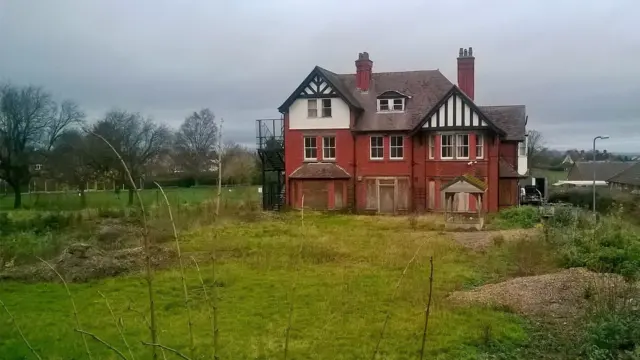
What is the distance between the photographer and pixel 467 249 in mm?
17500

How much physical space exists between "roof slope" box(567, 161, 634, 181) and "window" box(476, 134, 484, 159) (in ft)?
A: 154

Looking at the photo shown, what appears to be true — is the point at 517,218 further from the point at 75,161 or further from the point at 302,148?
the point at 75,161

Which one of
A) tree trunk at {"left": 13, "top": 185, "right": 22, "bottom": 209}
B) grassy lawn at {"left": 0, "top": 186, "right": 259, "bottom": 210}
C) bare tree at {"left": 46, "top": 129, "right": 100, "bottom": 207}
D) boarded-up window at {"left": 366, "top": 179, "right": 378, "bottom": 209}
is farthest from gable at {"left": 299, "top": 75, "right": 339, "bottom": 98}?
tree trunk at {"left": 13, "top": 185, "right": 22, "bottom": 209}

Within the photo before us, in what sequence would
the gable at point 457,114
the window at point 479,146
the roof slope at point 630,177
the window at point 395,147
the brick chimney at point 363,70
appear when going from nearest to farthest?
the gable at point 457,114
the window at point 479,146
the window at point 395,147
the brick chimney at point 363,70
the roof slope at point 630,177

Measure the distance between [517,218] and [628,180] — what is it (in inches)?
1579

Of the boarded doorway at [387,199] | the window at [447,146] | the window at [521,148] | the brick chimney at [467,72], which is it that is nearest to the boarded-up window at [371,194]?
the boarded doorway at [387,199]

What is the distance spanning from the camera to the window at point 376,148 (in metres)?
32.0

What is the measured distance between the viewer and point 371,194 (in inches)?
1265

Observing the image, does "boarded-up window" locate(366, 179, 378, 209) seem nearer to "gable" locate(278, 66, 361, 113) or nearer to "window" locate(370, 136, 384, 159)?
"window" locate(370, 136, 384, 159)

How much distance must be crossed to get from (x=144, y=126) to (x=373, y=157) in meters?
28.8

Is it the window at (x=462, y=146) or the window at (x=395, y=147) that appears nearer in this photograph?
the window at (x=462, y=146)

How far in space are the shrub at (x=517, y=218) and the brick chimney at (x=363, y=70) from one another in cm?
1191

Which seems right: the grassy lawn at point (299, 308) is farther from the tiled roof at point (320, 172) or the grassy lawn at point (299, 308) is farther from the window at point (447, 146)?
the tiled roof at point (320, 172)

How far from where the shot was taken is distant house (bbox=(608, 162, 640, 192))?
2182 inches
